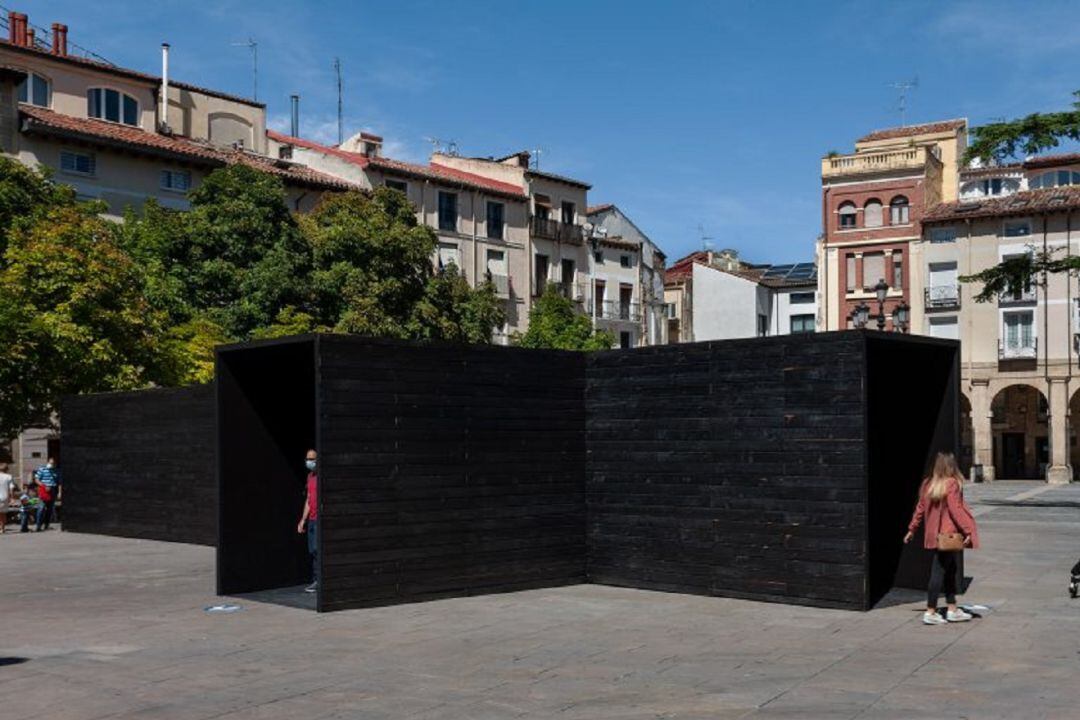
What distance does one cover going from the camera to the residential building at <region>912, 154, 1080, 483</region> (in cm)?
5434

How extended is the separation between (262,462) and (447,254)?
43.6 m

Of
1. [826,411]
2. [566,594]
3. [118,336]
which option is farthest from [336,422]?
[118,336]

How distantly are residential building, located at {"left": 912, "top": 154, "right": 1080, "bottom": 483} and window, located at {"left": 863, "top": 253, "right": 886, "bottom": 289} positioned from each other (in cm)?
183

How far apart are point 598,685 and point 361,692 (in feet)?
5.95

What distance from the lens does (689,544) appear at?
1446 centimetres

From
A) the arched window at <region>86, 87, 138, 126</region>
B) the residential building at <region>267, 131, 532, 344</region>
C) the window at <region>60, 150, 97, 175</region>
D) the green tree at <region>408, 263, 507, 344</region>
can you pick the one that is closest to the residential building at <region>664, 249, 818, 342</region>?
the residential building at <region>267, 131, 532, 344</region>

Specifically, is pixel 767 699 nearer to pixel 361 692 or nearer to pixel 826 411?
pixel 361 692

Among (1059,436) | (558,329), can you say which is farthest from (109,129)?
(1059,436)

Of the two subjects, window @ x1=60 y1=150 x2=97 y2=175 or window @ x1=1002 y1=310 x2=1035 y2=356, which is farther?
window @ x1=1002 y1=310 x2=1035 y2=356

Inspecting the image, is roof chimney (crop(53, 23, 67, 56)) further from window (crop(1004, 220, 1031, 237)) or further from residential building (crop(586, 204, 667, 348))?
window (crop(1004, 220, 1031, 237))

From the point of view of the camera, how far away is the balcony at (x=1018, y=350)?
55.2 m

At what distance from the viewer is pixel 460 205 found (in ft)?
194

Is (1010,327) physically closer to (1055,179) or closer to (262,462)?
(1055,179)

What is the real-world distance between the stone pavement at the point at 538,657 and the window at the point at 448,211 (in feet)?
143
